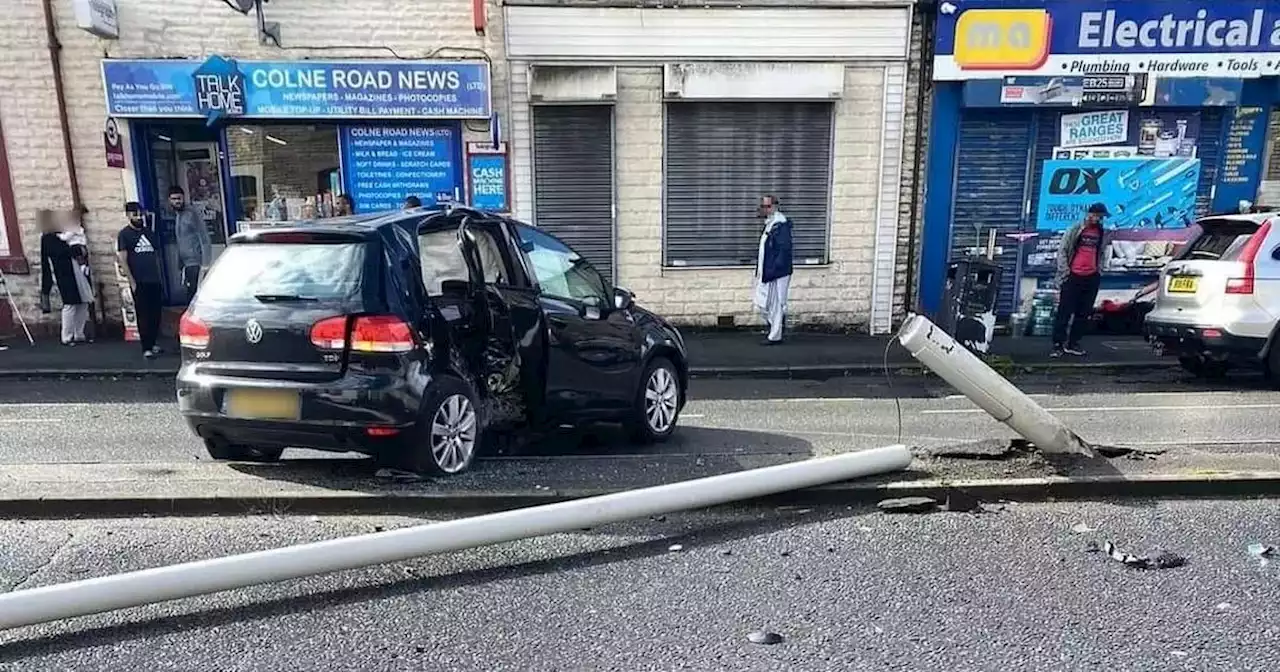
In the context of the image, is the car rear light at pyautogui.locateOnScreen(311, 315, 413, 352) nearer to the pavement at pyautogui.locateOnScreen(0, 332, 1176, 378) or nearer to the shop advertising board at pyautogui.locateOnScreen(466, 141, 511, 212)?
the pavement at pyautogui.locateOnScreen(0, 332, 1176, 378)

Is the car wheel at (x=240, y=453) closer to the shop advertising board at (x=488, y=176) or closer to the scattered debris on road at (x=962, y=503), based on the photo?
the scattered debris on road at (x=962, y=503)

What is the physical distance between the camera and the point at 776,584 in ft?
12.1

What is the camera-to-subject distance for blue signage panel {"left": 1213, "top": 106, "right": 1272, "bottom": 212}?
463 inches

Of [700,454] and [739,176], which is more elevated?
[739,176]

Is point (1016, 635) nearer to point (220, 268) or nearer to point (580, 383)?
point (580, 383)

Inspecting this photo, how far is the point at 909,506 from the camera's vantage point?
15.0 feet

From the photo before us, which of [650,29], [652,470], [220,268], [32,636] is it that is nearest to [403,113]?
[650,29]

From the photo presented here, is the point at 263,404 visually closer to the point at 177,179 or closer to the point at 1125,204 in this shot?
the point at 177,179

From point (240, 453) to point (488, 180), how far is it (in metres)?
6.52

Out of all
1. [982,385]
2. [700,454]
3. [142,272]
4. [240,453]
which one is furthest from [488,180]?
[982,385]

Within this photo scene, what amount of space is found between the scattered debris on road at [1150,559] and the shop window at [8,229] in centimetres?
1266

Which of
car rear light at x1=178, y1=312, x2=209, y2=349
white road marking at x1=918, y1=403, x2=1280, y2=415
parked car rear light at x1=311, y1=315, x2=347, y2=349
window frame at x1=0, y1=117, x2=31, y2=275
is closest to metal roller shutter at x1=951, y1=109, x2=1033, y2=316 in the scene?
white road marking at x1=918, y1=403, x2=1280, y2=415

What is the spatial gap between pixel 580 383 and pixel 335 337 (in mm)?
1654

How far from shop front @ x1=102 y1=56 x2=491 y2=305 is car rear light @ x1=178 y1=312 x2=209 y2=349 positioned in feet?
20.9
